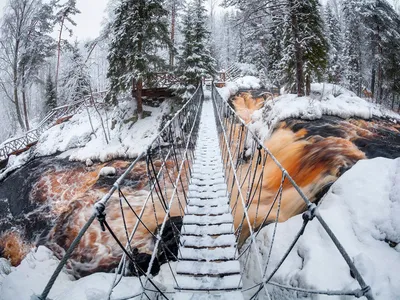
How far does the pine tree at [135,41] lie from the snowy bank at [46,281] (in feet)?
26.7

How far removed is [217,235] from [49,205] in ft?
29.1

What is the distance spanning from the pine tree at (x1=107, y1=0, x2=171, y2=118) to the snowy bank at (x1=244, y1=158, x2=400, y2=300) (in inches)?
413

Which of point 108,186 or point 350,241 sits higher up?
point 350,241

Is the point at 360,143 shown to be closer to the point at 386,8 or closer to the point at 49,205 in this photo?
the point at 49,205

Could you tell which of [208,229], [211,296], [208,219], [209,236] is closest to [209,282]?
[211,296]

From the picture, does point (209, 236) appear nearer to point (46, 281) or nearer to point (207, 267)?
point (207, 267)

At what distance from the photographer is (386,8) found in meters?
15.2

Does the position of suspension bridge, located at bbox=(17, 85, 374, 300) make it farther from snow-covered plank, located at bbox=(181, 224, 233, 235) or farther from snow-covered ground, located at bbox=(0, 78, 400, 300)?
snow-covered ground, located at bbox=(0, 78, 400, 300)

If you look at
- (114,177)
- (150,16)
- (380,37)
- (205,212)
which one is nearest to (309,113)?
(205,212)

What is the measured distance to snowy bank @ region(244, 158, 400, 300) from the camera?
237 centimetres

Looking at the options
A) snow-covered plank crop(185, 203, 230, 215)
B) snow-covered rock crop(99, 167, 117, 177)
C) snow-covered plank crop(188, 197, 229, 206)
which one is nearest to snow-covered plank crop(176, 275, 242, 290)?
snow-covered plank crop(185, 203, 230, 215)

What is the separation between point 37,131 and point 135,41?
35.2ft

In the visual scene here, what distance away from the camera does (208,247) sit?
2.97 m

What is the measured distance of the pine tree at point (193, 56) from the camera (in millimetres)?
13219
